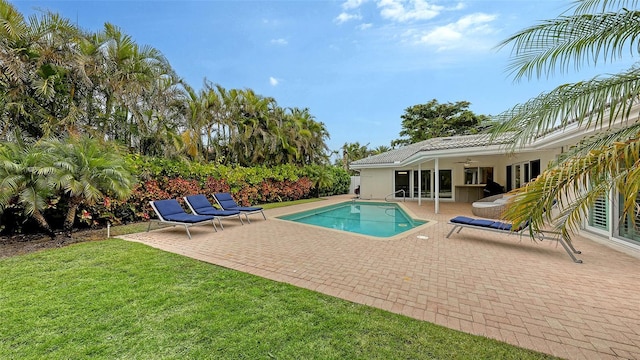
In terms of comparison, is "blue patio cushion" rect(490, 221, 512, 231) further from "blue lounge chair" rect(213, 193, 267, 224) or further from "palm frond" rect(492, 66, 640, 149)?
"blue lounge chair" rect(213, 193, 267, 224)

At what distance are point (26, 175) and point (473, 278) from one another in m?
10.4

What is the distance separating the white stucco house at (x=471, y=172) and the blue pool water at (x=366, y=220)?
7.84ft

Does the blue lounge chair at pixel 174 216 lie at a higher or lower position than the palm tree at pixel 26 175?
lower

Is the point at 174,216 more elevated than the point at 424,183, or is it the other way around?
the point at 424,183

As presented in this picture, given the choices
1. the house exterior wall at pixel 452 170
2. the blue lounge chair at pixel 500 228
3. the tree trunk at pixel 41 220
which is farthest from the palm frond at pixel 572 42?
the tree trunk at pixel 41 220

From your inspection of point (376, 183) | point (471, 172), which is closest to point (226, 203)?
point (376, 183)

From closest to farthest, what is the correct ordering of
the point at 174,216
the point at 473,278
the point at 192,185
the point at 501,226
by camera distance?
1. the point at 473,278
2. the point at 501,226
3. the point at 174,216
4. the point at 192,185

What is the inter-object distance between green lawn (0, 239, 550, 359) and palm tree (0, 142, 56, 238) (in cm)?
240

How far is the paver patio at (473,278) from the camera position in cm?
310

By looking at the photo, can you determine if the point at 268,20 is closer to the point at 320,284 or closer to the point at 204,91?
the point at 204,91

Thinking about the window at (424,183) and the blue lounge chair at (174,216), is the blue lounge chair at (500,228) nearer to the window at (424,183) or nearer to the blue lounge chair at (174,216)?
the blue lounge chair at (174,216)

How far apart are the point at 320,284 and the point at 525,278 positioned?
12.3 feet

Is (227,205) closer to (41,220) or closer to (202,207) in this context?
(202,207)

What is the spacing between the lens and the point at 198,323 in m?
3.18
